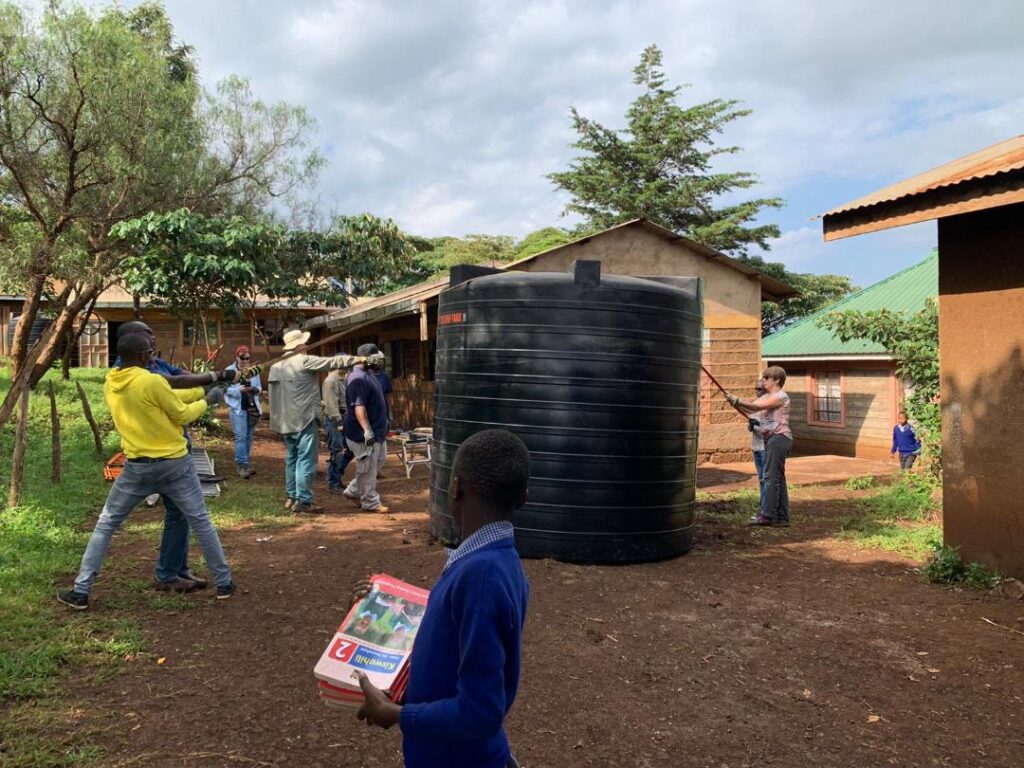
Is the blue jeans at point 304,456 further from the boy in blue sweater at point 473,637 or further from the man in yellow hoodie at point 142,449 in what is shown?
the boy in blue sweater at point 473,637

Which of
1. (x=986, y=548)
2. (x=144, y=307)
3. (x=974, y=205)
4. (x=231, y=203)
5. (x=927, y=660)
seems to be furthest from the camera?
(x=144, y=307)

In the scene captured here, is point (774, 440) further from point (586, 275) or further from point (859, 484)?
point (859, 484)

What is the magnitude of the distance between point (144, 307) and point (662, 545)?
2070 centimetres

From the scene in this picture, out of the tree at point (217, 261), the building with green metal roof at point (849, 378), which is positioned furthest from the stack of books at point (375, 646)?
the building with green metal roof at point (849, 378)

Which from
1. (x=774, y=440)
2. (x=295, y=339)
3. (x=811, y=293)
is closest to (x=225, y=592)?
(x=295, y=339)

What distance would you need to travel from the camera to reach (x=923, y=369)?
30.9 ft

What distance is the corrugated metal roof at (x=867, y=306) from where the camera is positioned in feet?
57.8

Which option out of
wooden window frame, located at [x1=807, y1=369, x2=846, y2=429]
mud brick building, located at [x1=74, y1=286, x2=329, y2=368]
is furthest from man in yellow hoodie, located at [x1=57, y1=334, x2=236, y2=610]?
mud brick building, located at [x1=74, y1=286, x2=329, y2=368]

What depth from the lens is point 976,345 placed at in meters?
5.75

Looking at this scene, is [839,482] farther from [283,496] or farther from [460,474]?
[460,474]

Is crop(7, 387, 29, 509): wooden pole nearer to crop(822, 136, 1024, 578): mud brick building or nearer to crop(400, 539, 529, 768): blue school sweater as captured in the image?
crop(400, 539, 529, 768): blue school sweater

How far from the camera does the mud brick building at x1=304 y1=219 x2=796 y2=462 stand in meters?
13.3

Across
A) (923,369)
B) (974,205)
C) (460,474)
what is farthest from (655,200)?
(460,474)

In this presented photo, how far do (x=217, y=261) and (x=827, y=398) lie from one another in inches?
577
